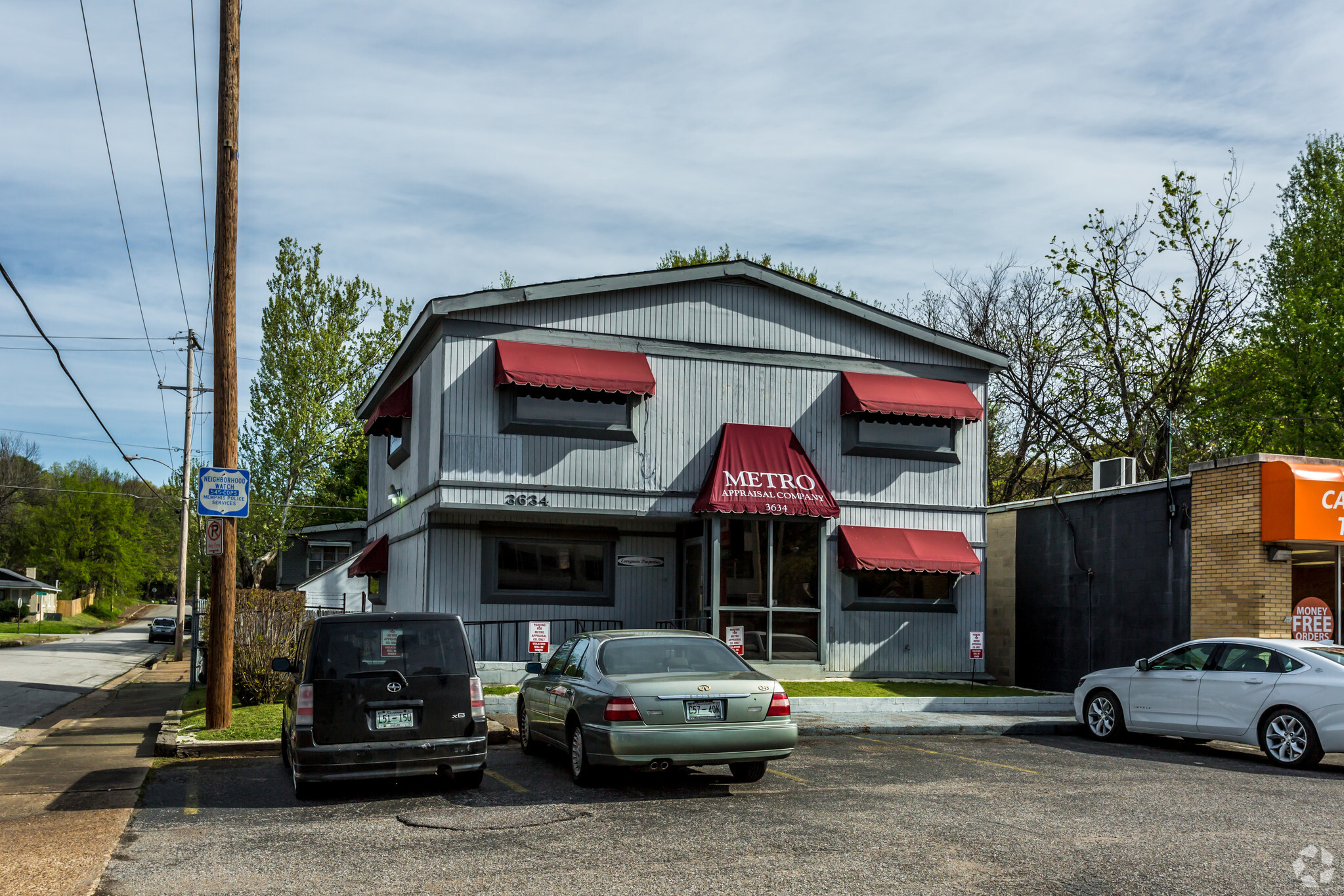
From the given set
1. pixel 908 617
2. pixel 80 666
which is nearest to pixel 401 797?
pixel 908 617

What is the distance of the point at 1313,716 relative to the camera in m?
12.4

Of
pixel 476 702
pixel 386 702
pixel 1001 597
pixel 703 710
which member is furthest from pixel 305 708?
pixel 1001 597

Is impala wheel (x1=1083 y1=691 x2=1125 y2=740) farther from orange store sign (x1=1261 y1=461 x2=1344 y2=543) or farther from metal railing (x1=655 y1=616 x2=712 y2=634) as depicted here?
metal railing (x1=655 y1=616 x2=712 y2=634)

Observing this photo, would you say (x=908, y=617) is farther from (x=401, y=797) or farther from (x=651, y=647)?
(x=401, y=797)

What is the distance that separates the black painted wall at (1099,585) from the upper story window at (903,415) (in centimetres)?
307

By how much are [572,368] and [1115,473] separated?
427 inches

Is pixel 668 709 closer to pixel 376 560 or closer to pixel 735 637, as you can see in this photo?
pixel 735 637

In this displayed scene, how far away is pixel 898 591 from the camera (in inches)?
816

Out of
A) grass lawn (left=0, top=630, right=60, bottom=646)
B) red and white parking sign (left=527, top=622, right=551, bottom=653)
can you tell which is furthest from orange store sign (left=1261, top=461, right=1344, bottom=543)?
grass lawn (left=0, top=630, right=60, bottom=646)

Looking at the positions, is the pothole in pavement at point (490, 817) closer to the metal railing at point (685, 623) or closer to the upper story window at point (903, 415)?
the metal railing at point (685, 623)

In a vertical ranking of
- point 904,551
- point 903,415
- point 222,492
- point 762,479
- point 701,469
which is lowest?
point 904,551

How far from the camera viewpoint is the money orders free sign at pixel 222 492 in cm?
1382

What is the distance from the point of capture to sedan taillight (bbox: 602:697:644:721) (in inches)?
384

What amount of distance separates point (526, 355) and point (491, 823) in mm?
10635
